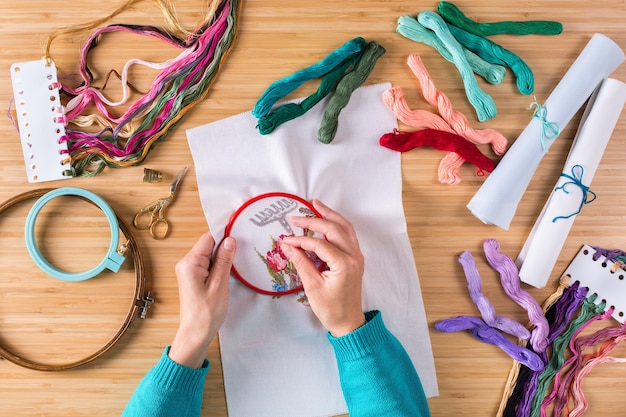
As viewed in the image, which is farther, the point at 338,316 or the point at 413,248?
the point at 413,248

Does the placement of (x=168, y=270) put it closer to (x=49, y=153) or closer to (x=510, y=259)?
(x=49, y=153)

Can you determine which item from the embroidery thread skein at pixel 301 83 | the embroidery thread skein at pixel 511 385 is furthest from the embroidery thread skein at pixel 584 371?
the embroidery thread skein at pixel 301 83

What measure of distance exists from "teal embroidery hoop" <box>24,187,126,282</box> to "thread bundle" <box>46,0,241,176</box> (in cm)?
5

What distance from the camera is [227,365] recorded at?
3.23 feet

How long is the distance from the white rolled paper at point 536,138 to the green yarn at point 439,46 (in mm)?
116

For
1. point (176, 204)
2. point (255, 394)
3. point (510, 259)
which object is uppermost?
point (176, 204)

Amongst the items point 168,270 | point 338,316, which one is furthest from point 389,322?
point 168,270

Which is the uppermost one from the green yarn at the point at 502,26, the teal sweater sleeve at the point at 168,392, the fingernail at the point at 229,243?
the green yarn at the point at 502,26

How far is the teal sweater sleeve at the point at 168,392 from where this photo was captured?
89cm

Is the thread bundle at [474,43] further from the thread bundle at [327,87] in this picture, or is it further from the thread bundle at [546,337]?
the thread bundle at [546,337]

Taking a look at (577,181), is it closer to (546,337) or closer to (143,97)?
(546,337)

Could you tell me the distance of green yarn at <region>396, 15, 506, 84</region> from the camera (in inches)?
40.8

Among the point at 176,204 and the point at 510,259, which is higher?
the point at 176,204

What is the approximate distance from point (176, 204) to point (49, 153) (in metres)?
0.25
